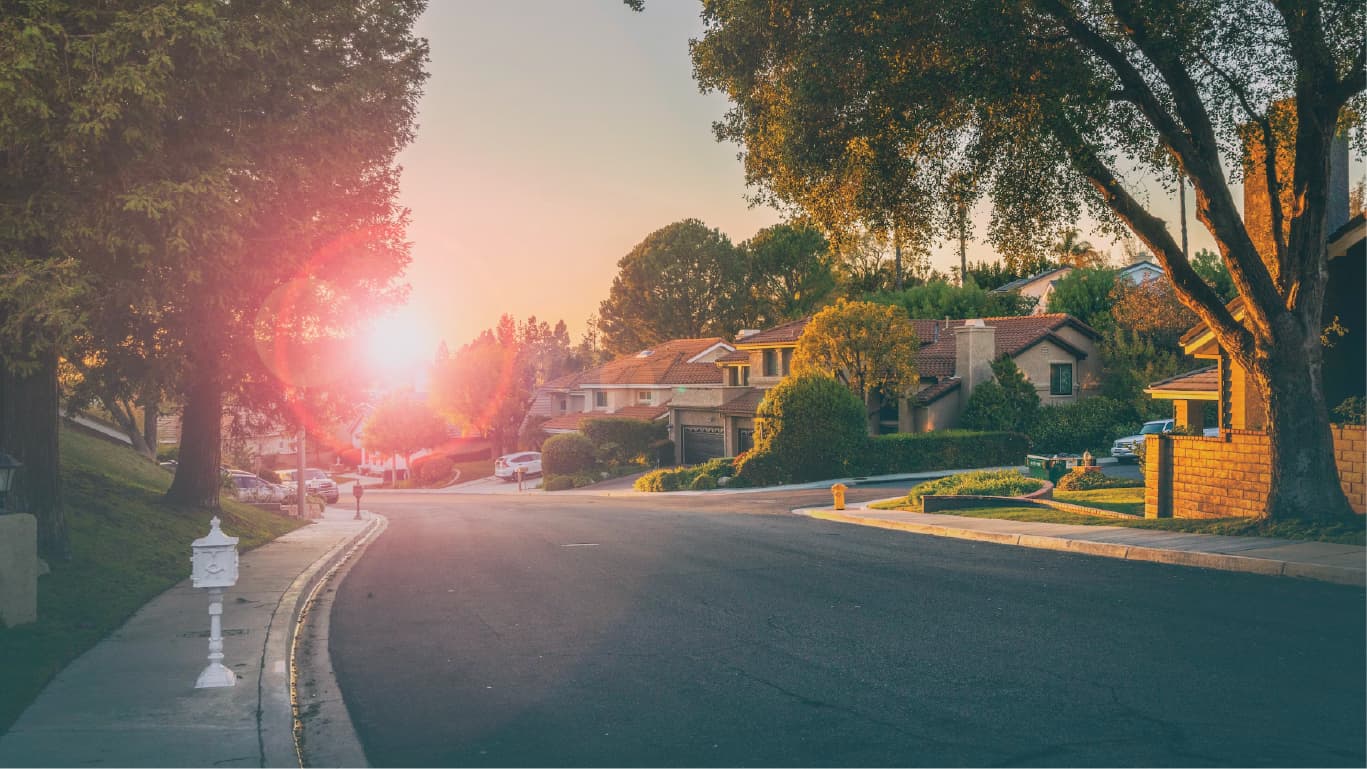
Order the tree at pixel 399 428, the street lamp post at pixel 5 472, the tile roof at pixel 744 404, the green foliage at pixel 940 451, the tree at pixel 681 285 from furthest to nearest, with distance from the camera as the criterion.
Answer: the tree at pixel 681 285 < the tree at pixel 399 428 < the tile roof at pixel 744 404 < the green foliage at pixel 940 451 < the street lamp post at pixel 5 472

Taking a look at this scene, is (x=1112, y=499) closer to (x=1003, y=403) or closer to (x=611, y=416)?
(x=1003, y=403)

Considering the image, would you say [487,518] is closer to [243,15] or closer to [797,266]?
[243,15]

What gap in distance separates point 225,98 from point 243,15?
1.25 m

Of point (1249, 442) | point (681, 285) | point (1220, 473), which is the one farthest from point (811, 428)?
point (681, 285)

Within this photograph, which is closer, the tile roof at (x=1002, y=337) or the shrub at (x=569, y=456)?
the tile roof at (x=1002, y=337)

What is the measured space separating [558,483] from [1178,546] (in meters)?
42.4

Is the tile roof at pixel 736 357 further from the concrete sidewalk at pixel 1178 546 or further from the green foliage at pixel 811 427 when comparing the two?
the concrete sidewalk at pixel 1178 546

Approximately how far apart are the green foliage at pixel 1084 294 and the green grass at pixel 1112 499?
34.2 meters

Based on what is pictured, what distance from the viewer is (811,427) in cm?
4238

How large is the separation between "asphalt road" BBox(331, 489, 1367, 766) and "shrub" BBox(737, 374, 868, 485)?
2611cm

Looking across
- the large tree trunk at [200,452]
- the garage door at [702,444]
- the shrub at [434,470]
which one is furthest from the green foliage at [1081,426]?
the shrub at [434,470]

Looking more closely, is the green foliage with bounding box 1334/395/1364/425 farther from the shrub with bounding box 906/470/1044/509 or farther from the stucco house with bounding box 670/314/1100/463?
the stucco house with bounding box 670/314/1100/463

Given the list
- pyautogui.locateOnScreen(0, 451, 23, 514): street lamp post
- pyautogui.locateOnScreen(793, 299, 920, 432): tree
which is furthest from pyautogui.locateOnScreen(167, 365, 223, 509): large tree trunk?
pyautogui.locateOnScreen(793, 299, 920, 432): tree

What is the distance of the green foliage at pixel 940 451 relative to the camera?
43156 mm
